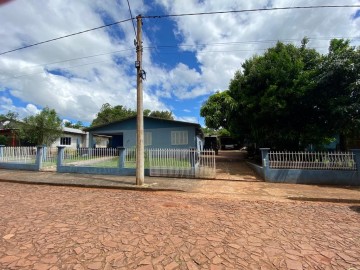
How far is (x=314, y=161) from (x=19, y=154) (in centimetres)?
1536

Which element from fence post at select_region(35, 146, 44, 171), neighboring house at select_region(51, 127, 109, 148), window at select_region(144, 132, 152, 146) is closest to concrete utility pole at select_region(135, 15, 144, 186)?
fence post at select_region(35, 146, 44, 171)

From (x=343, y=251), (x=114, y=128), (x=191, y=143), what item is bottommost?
(x=343, y=251)

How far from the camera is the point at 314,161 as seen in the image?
8836 mm

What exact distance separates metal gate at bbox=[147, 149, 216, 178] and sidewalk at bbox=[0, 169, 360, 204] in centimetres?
46

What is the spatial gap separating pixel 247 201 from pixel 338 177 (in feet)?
16.3

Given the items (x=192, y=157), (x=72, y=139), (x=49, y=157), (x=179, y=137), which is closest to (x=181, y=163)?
(x=192, y=157)

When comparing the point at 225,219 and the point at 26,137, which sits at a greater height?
the point at 26,137

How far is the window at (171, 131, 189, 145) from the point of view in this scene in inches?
676

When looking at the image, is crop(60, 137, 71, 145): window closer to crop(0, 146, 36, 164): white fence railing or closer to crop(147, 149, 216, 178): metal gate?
crop(0, 146, 36, 164): white fence railing

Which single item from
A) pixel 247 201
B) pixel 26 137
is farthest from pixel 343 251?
pixel 26 137

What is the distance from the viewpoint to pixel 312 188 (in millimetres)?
7988

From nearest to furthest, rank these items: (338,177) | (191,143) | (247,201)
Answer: (247,201)
(338,177)
(191,143)

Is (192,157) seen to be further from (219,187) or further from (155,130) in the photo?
(155,130)

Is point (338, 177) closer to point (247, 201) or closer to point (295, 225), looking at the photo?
point (247, 201)
